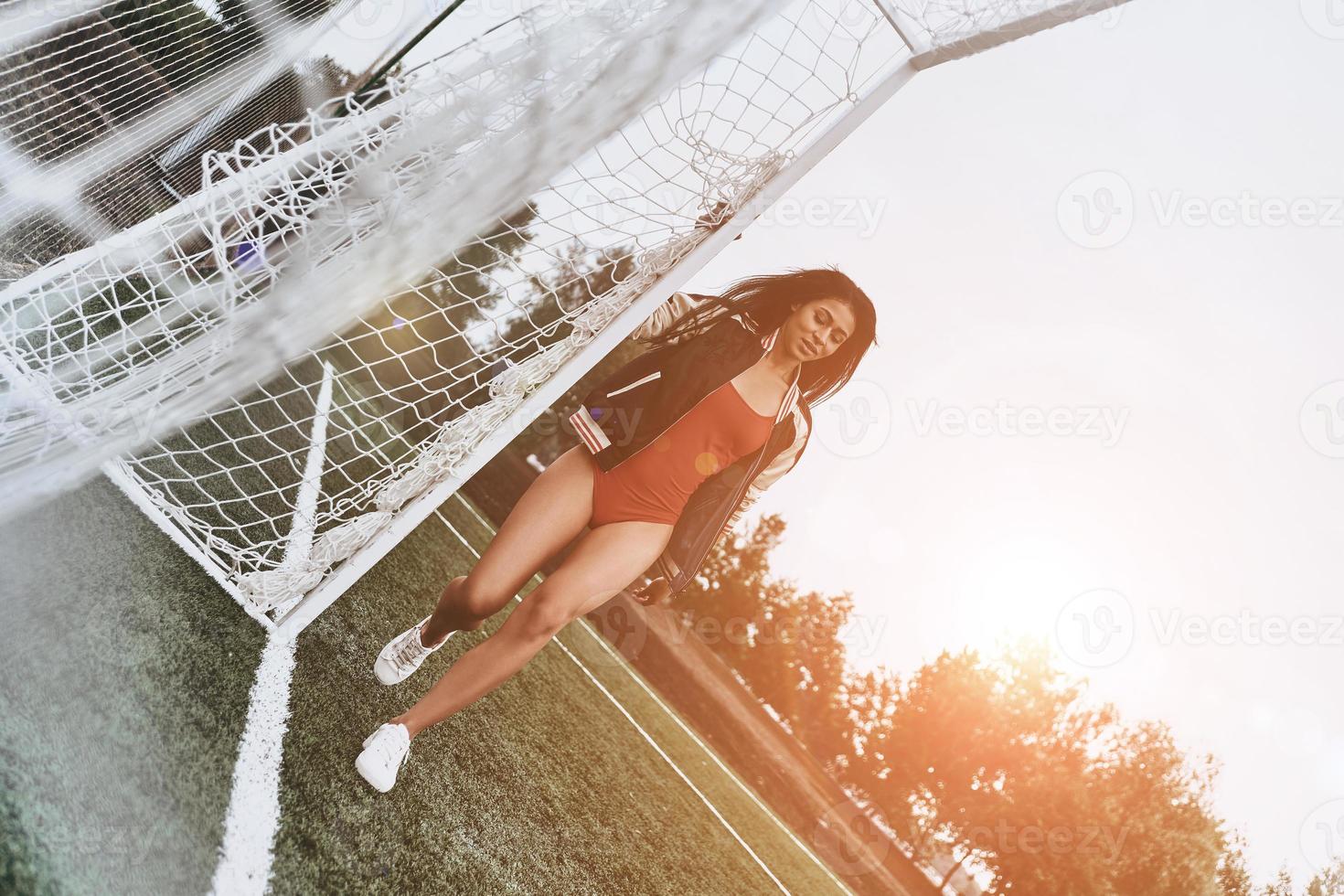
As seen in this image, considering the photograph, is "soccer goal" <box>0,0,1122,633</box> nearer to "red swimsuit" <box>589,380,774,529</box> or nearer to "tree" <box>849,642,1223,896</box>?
"red swimsuit" <box>589,380,774,529</box>

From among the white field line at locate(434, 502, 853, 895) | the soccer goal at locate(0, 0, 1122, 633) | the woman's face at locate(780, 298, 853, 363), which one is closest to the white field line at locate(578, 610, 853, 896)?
the white field line at locate(434, 502, 853, 895)

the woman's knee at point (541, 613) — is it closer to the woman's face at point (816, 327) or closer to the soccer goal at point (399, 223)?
the soccer goal at point (399, 223)

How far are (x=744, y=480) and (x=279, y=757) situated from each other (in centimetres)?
142

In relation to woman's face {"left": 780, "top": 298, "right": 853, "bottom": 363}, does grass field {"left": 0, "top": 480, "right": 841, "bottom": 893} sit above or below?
below

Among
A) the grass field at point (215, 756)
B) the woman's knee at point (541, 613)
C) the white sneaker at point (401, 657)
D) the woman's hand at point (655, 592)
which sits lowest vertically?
the grass field at point (215, 756)

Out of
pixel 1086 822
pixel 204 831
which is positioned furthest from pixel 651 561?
pixel 1086 822

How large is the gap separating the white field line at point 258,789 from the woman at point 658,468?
23 centimetres

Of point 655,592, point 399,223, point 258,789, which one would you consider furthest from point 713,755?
point 399,223

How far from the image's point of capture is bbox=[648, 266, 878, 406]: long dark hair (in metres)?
2.32

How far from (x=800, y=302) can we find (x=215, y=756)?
1956 mm

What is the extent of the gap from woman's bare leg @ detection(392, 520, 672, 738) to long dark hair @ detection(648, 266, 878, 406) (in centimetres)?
65

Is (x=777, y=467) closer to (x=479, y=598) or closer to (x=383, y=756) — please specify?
(x=479, y=598)

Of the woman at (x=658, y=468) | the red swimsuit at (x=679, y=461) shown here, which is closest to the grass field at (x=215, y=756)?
the woman at (x=658, y=468)

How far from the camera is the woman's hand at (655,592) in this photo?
2.31 m
